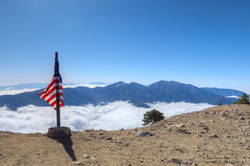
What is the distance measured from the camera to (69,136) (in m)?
16.1

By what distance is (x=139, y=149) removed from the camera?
13.7m

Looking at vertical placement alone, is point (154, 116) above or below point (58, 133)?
above

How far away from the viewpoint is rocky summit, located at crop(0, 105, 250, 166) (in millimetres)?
10914

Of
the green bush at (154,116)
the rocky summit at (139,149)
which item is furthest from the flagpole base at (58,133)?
the green bush at (154,116)

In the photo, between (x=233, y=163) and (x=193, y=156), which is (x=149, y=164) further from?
(x=233, y=163)

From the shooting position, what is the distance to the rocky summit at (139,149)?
430 inches

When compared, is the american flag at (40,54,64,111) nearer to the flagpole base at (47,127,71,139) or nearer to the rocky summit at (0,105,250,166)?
the flagpole base at (47,127,71,139)

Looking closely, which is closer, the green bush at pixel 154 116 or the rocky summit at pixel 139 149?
the rocky summit at pixel 139 149

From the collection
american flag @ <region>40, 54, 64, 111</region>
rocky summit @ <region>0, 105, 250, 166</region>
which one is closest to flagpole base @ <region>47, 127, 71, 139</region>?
rocky summit @ <region>0, 105, 250, 166</region>

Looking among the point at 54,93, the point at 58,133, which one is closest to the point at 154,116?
the point at 58,133

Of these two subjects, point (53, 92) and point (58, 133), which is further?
point (53, 92)

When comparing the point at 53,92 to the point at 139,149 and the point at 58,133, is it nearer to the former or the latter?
the point at 58,133

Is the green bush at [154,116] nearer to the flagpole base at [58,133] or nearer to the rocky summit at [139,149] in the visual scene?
the rocky summit at [139,149]

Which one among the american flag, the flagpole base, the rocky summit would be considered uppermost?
the american flag
